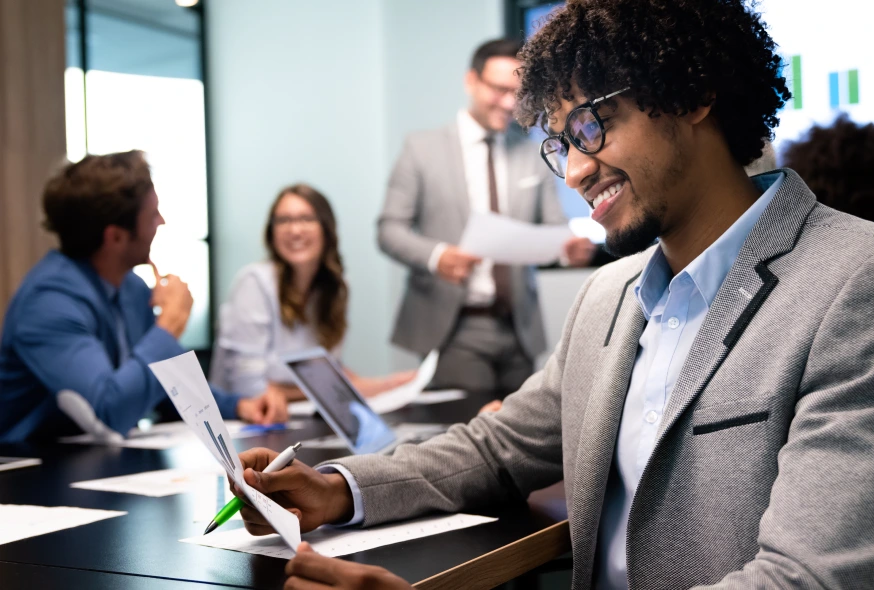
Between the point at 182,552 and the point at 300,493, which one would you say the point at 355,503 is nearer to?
the point at 300,493

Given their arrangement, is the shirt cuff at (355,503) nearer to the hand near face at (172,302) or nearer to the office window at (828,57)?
the hand near face at (172,302)

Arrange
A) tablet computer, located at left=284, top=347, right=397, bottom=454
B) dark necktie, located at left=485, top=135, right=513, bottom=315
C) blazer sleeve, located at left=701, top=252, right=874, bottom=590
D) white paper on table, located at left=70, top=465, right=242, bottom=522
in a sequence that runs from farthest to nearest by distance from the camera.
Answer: dark necktie, located at left=485, top=135, right=513, bottom=315 → tablet computer, located at left=284, top=347, right=397, bottom=454 → white paper on table, located at left=70, top=465, right=242, bottom=522 → blazer sleeve, located at left=701, top=252, right=874, bottom=590

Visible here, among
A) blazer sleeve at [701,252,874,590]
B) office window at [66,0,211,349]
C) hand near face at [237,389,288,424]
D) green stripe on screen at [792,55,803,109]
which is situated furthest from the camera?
office window at [66,0,211,349]

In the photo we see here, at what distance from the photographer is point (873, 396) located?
39.7 inches

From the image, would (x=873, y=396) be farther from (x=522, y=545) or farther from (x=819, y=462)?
(x=522, y=545)

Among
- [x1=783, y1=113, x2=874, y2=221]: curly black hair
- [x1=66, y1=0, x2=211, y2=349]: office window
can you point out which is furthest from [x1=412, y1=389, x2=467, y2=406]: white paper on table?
[x1=66, y1=0, x2=211, y2=349]: office window

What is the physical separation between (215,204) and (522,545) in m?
4.97

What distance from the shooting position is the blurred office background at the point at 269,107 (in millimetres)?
5262

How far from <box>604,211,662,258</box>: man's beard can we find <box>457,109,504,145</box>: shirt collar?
2500mm

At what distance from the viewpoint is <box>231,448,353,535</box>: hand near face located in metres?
1.22

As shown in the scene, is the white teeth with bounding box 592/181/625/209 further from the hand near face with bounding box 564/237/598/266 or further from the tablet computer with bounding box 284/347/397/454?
the hand near face with bounding box 564/237/598/266

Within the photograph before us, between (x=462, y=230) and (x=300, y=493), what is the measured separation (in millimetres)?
2605

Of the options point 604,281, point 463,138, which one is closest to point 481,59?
point 463,138

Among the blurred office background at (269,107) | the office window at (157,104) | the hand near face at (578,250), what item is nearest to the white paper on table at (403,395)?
the hand near face at (578,250)
